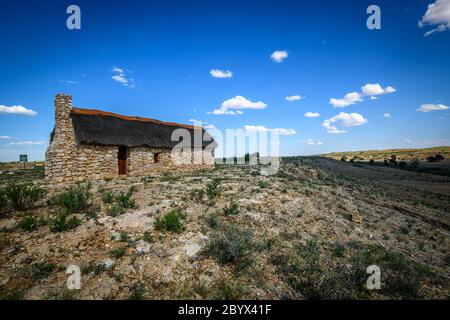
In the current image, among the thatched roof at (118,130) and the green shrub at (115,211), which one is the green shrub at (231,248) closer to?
the green shrub at (115,211)

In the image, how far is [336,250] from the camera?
7070 millimetres

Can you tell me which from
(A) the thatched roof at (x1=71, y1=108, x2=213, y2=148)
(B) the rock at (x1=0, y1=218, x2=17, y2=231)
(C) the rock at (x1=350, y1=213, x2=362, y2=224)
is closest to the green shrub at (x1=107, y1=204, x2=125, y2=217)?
(B) the rock at (x1=0, y1=218, x2=17, y2=231)

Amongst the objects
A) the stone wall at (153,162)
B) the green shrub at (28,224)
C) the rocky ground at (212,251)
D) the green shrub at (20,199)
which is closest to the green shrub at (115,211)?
the rocky ground at (212,251)

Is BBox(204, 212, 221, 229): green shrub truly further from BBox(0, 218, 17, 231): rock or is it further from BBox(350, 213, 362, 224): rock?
BBox(350, 213, 362, 224): rock

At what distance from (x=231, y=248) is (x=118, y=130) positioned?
47.6 feet

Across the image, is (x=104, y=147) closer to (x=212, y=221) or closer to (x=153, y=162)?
(x=153, y=162)

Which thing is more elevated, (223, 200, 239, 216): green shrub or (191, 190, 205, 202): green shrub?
(191, 190, 205, 202): green shrub

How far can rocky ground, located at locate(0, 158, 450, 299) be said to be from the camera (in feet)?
15.6

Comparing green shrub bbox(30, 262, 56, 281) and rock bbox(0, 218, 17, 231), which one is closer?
green shrub bbox(30, 262, 56, 281)

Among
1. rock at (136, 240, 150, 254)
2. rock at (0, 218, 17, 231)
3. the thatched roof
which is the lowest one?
rock at (136, 240, 150, 254)

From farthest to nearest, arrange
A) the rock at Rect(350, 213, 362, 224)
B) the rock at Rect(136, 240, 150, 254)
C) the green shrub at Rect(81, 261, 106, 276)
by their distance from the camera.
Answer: the rock at Rect(350, 213, 362, 224)
the rock at Rect(136, 240, 150, 254)
the green shrub at Rect(81, 261, 106, 276)

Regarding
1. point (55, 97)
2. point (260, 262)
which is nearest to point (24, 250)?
point (260, 262)
